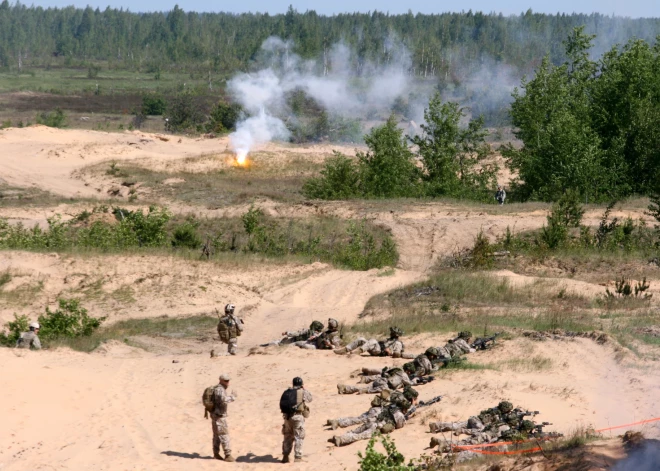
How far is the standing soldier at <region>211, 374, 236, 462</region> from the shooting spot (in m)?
13.8

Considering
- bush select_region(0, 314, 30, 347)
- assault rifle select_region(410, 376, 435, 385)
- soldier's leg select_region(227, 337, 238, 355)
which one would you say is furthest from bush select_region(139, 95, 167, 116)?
assault rifle select_region(410, 376, 435, 385)

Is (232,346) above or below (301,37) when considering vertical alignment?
below

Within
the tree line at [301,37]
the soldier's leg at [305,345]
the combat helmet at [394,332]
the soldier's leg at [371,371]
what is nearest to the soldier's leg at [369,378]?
the soldier's leg at [371,371]

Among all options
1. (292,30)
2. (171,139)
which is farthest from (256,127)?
(292,30)

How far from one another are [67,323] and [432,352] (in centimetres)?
907

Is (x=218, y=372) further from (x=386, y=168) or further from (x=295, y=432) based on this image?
(x=386, y=168)

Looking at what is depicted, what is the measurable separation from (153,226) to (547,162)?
56.2 ft

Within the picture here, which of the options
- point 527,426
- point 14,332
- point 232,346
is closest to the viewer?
point 527,426

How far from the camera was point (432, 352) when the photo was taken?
17.2 meters

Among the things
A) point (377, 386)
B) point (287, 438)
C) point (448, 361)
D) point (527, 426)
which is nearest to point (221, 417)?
point (287, 438)

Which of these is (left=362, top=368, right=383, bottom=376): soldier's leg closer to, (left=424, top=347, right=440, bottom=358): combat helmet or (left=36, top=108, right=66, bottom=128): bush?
(left=424, top=347, right=440, bottom=358): combat helmet

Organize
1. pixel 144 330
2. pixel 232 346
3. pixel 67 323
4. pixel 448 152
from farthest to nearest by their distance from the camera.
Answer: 1. pixel 448 152
2. pixel 144 330
3. pixel 67 323
4. pixel 232 346

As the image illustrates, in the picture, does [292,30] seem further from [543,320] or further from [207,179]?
[543,320]

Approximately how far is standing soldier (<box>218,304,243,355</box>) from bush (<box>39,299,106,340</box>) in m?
3.73
